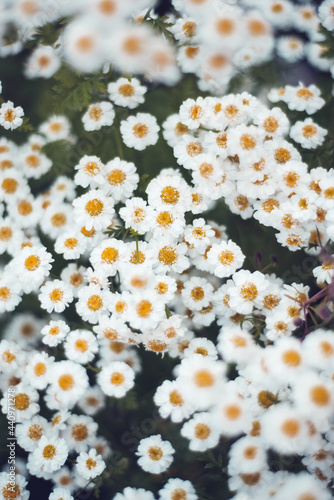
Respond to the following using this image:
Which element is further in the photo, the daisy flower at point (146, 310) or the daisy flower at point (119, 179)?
the daisy flower at point (119, 179)

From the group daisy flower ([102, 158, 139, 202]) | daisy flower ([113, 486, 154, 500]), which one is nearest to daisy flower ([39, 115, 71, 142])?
daisy flower ([102, 158, 139, 202])

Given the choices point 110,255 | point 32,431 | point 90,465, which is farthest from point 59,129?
point 90,465

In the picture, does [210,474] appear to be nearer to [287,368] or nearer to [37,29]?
[287,368]

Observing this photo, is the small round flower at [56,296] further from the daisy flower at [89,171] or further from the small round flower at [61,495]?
the small round flower at [61,495]

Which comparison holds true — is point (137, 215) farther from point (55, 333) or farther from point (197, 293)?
point (55, 333)

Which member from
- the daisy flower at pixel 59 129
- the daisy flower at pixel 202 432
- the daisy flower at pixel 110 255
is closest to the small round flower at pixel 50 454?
the daisy flower at pixel 202 432

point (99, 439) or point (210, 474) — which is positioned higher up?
point (210, 474)

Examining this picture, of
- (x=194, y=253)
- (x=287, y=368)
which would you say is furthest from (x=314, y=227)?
(x=287, y=368)
